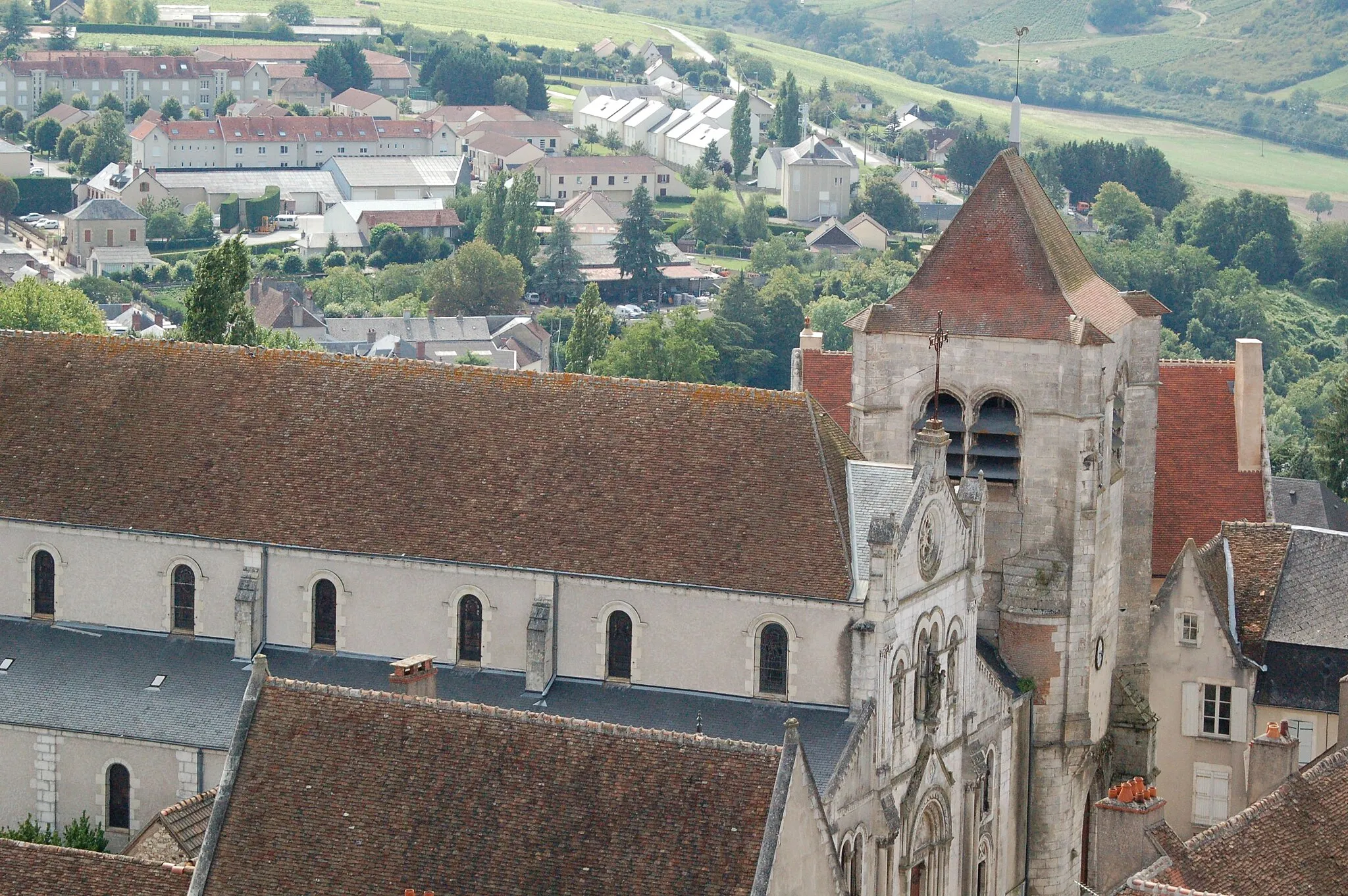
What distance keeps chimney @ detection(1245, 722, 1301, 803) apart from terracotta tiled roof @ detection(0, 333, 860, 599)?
372 inches

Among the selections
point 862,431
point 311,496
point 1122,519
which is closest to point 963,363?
point 862,431

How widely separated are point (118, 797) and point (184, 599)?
4986 mm

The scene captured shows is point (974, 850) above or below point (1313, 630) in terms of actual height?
below

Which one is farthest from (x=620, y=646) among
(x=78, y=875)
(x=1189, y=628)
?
(x=1189, y=628)

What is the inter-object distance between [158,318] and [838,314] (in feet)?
169

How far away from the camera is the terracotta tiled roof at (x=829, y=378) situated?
253 ft

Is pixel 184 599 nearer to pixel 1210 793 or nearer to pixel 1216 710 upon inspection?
pixel 1216 710

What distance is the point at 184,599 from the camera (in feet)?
198

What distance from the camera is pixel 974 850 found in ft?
196

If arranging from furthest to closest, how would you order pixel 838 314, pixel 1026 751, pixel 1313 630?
pixel 838 314 < pixel 1313 630 < pixel 1026 751

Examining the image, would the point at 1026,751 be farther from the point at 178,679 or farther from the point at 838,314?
the point at 838,314

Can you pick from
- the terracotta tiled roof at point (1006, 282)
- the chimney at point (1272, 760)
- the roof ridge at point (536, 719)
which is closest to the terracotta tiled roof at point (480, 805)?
the roof ridge at point (536, 719)

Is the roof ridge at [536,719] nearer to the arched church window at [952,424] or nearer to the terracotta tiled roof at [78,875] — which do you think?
the terracotta tiled roof at [78,875]

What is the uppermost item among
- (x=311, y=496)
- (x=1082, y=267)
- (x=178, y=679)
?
(x=1082, y=267)
